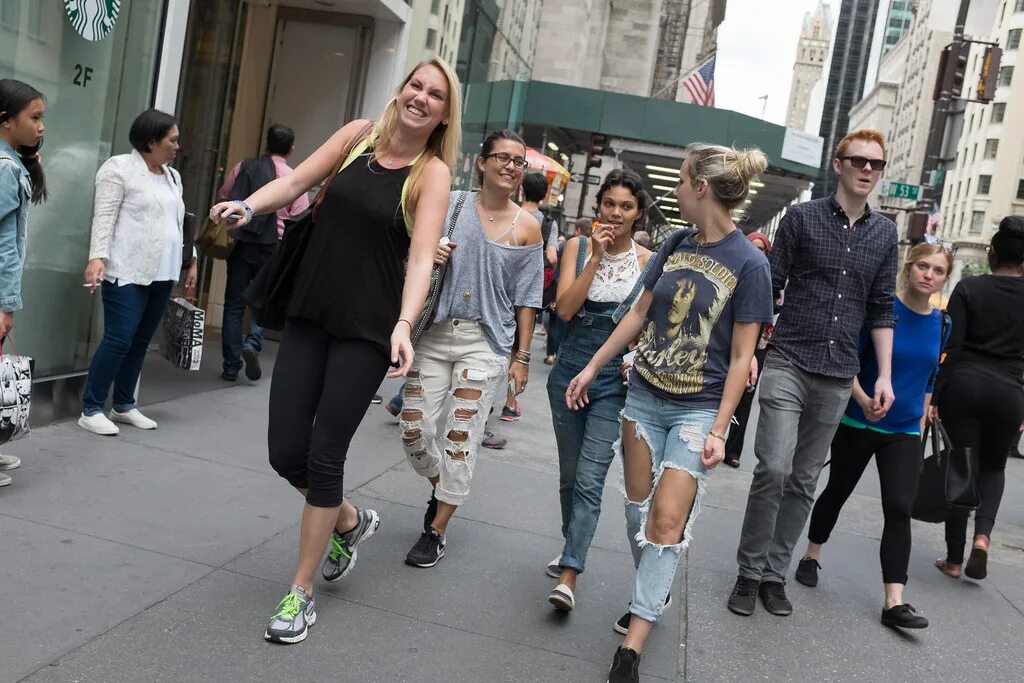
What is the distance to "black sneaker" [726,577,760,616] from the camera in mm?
4855

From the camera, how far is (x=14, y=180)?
15.1 ft

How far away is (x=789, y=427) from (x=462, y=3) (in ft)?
35.9

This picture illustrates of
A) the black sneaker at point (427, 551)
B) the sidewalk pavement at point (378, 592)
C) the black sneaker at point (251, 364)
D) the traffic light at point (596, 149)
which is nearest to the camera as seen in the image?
the sidewalk pavement at point (378, 592)

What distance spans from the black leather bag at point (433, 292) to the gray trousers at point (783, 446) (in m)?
1.58

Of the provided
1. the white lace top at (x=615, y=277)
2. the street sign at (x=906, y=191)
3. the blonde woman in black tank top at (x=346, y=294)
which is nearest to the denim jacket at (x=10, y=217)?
the blonde woman in black tank top at (x=346, y=294)

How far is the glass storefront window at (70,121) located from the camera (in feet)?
19.6

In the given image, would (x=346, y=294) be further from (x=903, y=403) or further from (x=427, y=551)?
(x=903, y=403)

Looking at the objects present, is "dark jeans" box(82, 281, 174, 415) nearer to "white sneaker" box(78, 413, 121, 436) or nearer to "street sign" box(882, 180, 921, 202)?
"white sneaker" box(78, 413, 121, 436)

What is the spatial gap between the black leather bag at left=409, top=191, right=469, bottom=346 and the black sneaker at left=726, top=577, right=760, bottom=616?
6.23 feet

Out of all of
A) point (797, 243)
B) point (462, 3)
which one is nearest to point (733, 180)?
point (797, 243)

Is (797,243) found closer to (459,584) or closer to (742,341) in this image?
(742,341)

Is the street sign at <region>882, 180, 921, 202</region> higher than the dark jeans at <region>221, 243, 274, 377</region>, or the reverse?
the street sign at <region>882, 180, 921, 202</region>

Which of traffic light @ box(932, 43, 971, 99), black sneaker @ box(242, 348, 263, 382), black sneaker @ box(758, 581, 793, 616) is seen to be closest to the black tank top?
black sneaker @ box(758, 581, 793, 616)

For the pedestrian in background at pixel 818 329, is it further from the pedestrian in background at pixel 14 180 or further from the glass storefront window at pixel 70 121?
the glass storefront window at pixel 70 121
